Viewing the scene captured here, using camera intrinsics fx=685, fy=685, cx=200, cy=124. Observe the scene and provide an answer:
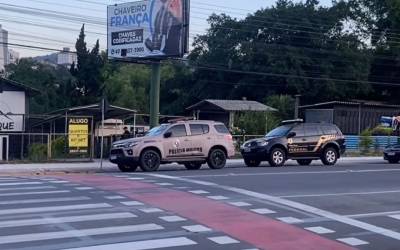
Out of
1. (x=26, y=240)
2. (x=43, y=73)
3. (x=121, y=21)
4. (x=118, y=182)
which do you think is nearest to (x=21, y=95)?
(x=121, y=21)

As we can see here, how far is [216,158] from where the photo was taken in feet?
82.9

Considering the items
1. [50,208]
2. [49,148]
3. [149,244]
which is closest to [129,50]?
[49,148]

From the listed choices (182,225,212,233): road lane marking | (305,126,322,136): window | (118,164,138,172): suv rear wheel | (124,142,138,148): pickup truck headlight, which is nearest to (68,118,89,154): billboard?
(118,164,138,172): suv rear wheel

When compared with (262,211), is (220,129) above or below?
above

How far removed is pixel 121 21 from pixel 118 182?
19226 mm

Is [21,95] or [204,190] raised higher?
[21,95]

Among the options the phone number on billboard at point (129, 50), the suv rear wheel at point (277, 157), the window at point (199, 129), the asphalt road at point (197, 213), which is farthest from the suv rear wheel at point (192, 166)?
the phone number on billboard at point (129, 50)

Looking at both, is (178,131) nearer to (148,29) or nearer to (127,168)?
(127,168)

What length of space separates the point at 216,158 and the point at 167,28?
1086 cm

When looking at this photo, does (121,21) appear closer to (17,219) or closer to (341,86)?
(17,219)

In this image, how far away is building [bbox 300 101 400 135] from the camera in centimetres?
5097

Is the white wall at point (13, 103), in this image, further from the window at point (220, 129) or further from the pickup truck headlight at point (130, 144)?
the pickup truck headlight at point (130, 144)

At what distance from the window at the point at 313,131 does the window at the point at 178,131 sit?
6.13m

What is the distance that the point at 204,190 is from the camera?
53.7 ft
